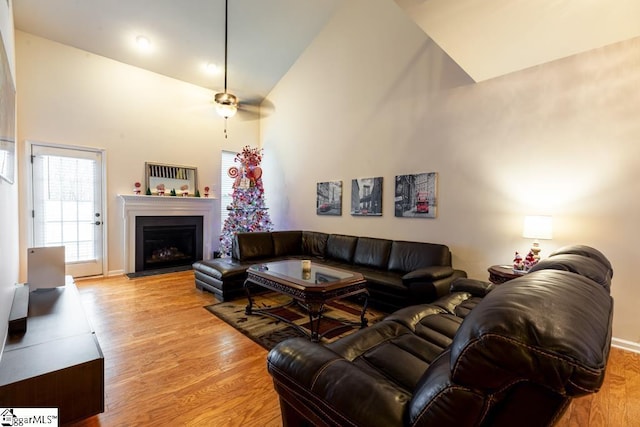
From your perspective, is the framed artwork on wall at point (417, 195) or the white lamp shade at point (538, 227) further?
the framed artwork on wall at point (417, 195)

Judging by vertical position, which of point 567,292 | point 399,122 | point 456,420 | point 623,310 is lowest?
→ point 623,310

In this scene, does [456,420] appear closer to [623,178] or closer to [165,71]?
[623,178]

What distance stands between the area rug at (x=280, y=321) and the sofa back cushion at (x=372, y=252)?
69 cm

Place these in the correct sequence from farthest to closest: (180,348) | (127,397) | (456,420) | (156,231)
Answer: (156,231), (180,348), (127,397), (456,420)

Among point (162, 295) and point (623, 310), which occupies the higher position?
point (623, 310)

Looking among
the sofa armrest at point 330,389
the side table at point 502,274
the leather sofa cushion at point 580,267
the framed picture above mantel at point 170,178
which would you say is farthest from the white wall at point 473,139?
the sofa armrest at point 330,389

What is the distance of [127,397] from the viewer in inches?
79.8

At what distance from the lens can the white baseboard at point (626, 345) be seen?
2744mm

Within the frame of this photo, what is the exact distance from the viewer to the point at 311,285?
9.22 ft

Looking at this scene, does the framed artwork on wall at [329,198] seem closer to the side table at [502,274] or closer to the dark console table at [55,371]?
the side table at [502,274]

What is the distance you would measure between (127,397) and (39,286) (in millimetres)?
1910

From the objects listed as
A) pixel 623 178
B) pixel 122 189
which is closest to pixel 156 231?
pixel 122 189

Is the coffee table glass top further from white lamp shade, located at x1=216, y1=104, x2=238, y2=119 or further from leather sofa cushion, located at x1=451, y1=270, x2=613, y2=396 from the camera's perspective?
white lamp shade, located at x1=216, y1=104, x2=238, y2=119

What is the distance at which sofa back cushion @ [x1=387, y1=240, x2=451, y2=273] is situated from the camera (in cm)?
379
